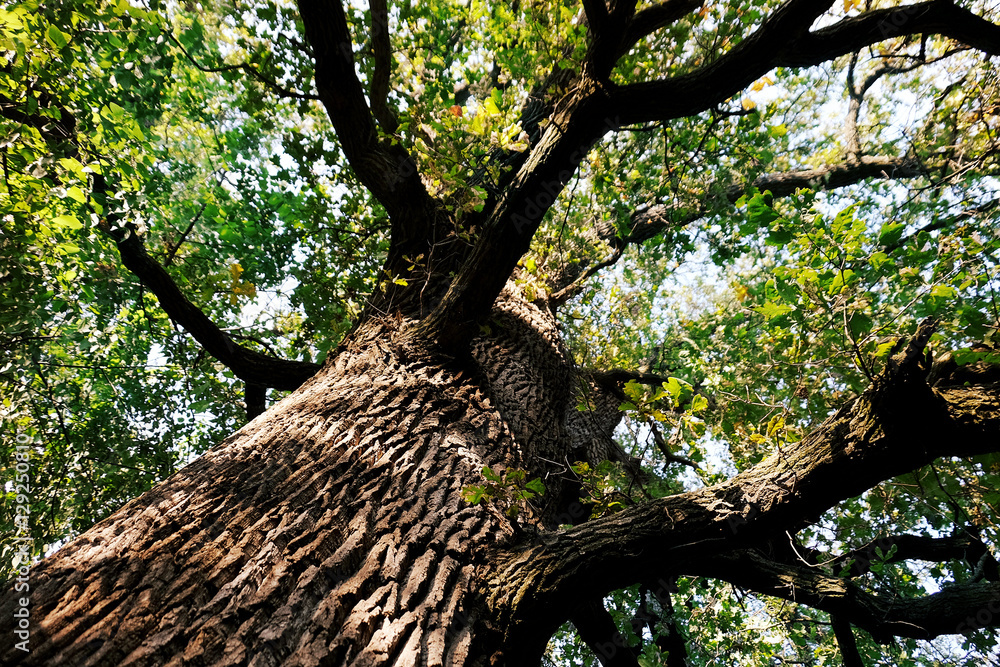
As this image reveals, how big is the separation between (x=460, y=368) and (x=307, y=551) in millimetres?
1773

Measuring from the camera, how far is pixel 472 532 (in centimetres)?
208

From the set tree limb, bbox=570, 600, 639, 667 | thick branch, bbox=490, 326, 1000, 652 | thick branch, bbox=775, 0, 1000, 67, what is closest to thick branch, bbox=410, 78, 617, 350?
thick branch, bbox=775, 0, 1000, 67

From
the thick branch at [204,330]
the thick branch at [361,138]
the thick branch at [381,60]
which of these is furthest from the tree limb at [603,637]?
the thick branch at [381,60]

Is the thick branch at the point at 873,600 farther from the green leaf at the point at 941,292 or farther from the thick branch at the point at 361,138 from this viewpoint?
the thick branch at the point at 361,138

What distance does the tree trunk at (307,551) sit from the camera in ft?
4.48

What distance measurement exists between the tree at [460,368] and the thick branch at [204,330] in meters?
0.03

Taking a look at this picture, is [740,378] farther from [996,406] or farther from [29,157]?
[29,157]

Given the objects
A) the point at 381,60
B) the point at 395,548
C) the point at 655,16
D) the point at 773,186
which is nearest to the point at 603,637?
the point at 395,548

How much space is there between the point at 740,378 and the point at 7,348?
7027 mm

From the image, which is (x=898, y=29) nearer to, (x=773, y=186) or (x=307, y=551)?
(x=773, y=186)

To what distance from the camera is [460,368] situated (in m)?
3.35

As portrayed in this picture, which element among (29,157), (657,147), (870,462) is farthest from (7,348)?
(657,147)

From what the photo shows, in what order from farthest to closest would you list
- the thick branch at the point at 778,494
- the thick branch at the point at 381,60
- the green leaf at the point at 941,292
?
the thick branch at the point at 381,60 < the green leaf at the point at 941,292 < the thick branch at the point at 778,494

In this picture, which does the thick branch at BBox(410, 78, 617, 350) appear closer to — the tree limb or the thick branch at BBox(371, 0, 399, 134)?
the thick branch at BBox(371, 0, 399, 134)
